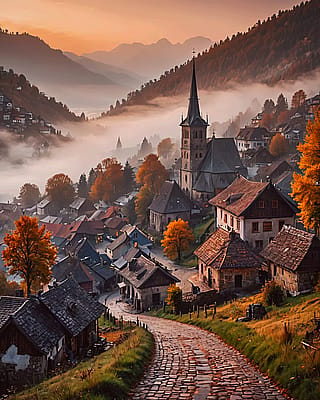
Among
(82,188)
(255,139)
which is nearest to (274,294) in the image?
(255,139)

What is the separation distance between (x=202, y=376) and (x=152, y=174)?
8490cm

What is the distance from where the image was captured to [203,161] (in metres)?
88.8

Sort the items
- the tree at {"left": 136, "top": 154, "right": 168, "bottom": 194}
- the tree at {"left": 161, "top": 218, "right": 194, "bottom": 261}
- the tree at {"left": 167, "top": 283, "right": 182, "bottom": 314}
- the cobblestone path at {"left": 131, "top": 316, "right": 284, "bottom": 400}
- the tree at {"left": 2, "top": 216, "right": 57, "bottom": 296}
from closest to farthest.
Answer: the cobblestone path at {"left": 131, "top": 316, "right": 284, "bottom": 400} < the tree at {"left": 167, "top": 283, "right": 182, "bottom": 314} < the tree at {"left": 2, "top": 216, "right": 57, "bottom": 296} < the tree at {"left": 161, "top": 218, "right": 194, "bottom": 261} < the tree at {"left": 136, "top": 154, "right": 168, "bottom": 194}

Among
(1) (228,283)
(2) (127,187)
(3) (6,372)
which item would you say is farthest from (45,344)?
(2) (127,187)

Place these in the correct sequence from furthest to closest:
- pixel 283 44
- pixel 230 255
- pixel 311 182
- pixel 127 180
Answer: pixel 283 44 < pixel 127 180 < pixel 230 255 < pixel 311 182

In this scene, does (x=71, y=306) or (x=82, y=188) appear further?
(x=82, y=188)

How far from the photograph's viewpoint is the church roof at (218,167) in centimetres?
8481

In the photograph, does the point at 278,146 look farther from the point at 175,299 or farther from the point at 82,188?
the point at 175,299

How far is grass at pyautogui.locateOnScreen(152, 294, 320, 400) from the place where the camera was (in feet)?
46.3

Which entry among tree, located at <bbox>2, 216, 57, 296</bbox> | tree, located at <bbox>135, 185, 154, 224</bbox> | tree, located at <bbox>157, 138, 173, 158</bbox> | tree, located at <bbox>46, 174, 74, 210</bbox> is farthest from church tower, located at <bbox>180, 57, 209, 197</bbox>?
tree, located at <bbox>157, 138, 173, 158</bbox>

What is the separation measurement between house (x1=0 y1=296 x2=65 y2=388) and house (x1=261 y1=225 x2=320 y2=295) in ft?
53.0

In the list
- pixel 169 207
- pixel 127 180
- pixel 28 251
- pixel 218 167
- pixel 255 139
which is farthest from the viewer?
pixel 127 180

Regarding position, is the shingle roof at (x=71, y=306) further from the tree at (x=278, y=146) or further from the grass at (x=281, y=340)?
the tree at (x=278, y=146)

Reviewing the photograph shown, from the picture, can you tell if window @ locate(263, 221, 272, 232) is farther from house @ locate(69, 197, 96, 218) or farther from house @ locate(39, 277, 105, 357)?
house @ locate(69, 197, 96, 218)
